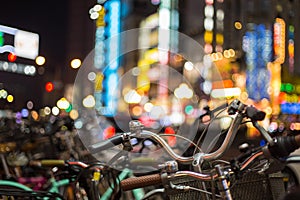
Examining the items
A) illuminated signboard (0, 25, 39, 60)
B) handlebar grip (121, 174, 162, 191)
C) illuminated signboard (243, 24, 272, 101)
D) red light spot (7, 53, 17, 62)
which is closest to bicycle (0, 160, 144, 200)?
handlebar grip (121, 174, 162, 191)

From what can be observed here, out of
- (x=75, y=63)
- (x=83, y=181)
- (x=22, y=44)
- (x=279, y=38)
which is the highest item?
(x=279, y=38)

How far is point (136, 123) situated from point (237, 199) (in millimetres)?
532

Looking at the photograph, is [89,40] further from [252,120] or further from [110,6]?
[252,120]

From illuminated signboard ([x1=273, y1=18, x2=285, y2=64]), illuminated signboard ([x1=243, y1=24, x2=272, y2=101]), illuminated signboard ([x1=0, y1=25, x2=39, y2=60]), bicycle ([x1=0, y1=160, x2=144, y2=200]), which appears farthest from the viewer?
illuminated signboard ([x1=243, y1=24, x2=272, y2=101])

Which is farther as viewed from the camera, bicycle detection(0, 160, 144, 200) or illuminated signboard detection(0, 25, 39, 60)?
illuminated signboard detection(0, 25, 39, 60)

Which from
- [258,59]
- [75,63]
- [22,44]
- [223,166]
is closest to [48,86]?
[75,63]

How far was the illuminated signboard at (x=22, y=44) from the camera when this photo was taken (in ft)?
17.1

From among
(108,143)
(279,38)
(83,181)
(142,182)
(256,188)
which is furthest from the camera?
(279,38)

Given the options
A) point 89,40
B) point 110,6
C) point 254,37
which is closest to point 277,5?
point 254,37

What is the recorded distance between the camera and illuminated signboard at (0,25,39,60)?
5225mm

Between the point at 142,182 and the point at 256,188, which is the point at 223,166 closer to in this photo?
the point at 142,182

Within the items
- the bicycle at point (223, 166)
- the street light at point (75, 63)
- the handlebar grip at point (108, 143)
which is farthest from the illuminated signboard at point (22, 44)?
the bicycle at point (223, 166)

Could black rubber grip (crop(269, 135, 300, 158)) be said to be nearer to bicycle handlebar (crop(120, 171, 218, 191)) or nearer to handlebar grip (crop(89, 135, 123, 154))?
bicycle handlebar (crop(120, 171, 218, 191))

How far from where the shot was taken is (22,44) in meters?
5.67
